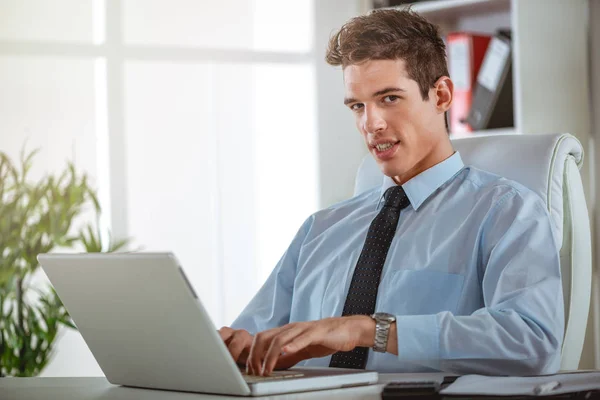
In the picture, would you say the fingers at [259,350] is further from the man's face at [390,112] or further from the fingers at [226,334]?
the man's face at [390,112]

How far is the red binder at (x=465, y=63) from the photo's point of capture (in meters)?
2.96

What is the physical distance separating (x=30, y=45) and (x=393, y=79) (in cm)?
222

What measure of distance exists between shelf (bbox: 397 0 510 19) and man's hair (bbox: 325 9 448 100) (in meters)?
1.36

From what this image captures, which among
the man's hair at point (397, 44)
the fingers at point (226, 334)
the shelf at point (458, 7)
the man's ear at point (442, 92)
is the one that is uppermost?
the shelf at point (458, 7)

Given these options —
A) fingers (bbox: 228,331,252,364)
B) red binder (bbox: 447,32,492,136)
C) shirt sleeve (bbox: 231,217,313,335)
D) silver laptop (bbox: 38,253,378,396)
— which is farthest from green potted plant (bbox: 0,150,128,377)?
silver laptop (bbox: 38,253,378,396)

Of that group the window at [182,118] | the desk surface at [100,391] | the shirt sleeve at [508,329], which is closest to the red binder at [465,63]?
the window at [182,118]

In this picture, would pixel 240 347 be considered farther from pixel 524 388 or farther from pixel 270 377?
pixel 524 388

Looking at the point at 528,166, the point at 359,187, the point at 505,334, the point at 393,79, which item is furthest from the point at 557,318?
the point at 359,187

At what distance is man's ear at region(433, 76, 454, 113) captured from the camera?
1.68m

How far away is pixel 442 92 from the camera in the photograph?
5.55ft

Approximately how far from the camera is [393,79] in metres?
1.61

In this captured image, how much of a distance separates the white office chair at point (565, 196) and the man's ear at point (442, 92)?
137 millimetres

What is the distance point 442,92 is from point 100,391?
899 millimetres

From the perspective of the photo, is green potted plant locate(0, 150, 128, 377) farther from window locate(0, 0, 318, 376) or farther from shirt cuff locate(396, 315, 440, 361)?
shirt cuff locate(396, 315, 440, 361)
